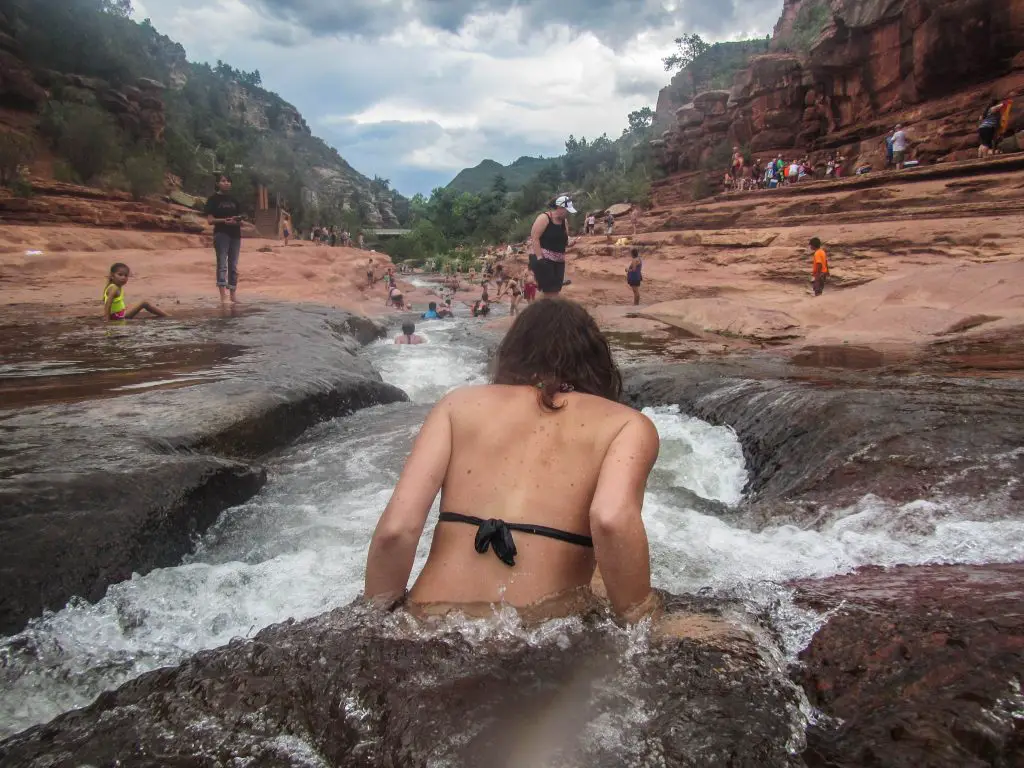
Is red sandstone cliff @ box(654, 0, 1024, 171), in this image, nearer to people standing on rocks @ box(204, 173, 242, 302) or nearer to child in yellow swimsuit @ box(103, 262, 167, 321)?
people standing on rocks @ box(204, 173, 242, 302)

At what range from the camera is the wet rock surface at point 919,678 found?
124 centimetres

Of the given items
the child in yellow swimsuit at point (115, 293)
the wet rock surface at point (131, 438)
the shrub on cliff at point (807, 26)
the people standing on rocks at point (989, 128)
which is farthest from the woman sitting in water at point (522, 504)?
the shrub on cliff at point (807, 26)

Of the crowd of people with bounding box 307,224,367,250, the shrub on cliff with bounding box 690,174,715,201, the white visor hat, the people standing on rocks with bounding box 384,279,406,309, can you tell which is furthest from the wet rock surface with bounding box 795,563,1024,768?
the crowd of people with bounding box 307,224,367,250

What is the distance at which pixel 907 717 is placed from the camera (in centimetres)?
132

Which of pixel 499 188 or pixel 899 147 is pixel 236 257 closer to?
pixel 899 147

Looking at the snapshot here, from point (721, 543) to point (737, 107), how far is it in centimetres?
3051

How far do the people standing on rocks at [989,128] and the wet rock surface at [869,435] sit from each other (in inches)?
471

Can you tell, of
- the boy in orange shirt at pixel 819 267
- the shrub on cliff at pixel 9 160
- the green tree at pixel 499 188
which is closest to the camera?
the boy in orange shirt at pixel 819 267

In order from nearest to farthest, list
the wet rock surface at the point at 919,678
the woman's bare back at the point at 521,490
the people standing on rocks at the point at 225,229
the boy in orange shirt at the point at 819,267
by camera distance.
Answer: the wet rock surface at the point at 919,678 < the woman's bare back at the point at 521,490 < the people standing on rocks at the point at 225,229 < the boy in orange shirt at the point at 819,267

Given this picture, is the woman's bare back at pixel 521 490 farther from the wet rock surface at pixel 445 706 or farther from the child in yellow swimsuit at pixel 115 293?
the child in yellow swimsuit at pixel 115 293

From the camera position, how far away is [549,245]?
8438mm

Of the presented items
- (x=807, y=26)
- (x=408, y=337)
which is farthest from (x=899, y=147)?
(x=807, y=26)

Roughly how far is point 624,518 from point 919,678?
68cm

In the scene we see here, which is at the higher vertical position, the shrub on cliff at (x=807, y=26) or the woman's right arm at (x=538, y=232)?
the shrub on cliff at (x=807, y=26)
